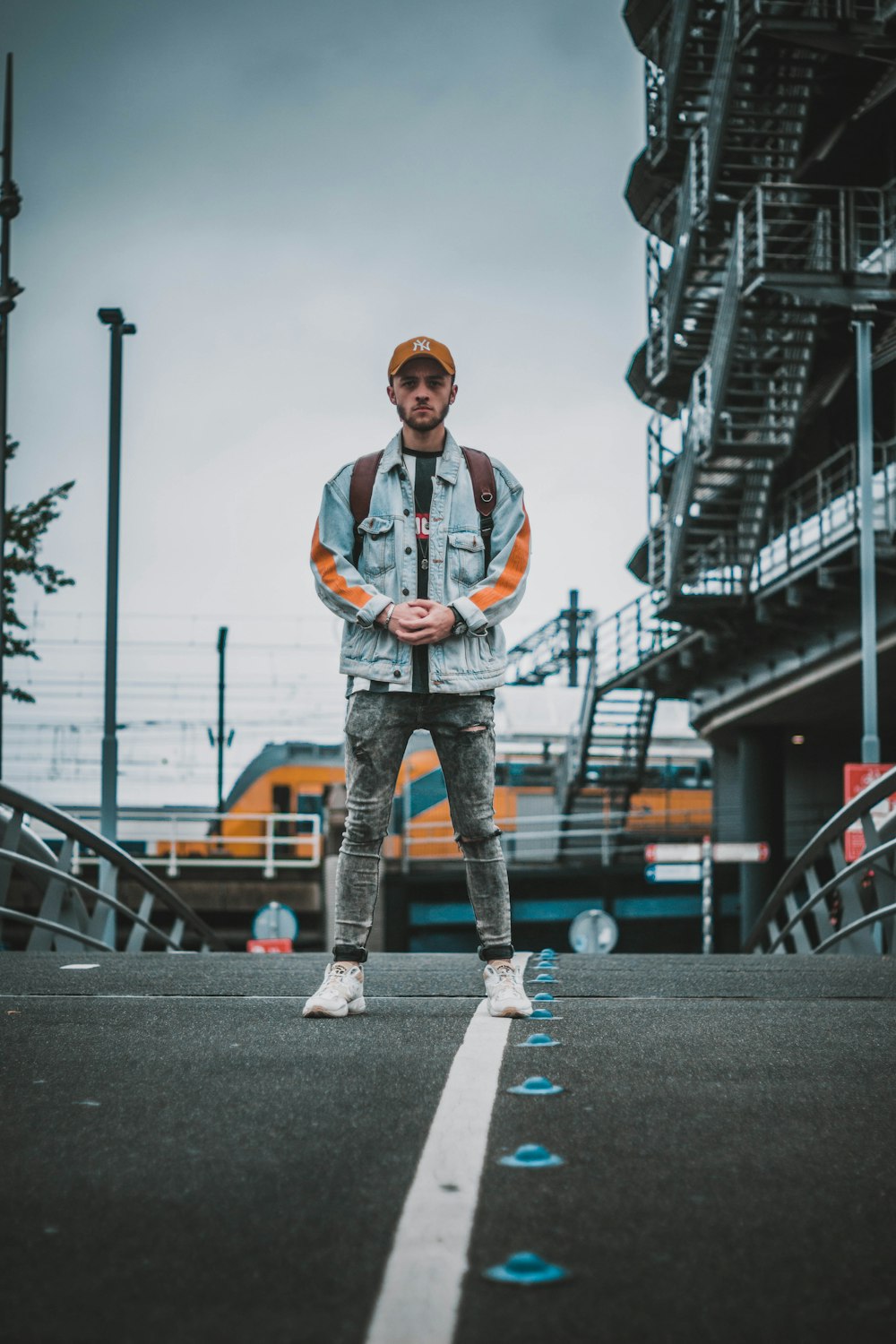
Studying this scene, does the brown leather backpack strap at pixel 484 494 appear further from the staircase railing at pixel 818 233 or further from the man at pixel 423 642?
the staircase railing at pixel 818 233

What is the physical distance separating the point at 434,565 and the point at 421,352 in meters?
0.71

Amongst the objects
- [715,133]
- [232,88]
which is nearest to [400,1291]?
[232,88]

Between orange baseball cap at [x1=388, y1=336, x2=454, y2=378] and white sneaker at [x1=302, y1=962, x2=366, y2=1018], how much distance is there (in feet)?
6.60

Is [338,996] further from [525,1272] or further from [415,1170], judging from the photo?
[525,1272]

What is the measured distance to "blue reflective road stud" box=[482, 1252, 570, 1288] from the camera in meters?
1.99

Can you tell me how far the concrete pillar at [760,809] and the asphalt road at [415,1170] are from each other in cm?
2534

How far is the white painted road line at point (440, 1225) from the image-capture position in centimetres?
184

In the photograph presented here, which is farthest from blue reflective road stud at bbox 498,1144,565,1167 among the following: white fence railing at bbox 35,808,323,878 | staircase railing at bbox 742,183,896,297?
staircase railing at bbox 742,183,896,297

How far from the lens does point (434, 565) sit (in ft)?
16.3

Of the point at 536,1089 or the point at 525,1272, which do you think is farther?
the point at 536,1089

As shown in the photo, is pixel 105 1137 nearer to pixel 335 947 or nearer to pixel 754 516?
pixel 335 947

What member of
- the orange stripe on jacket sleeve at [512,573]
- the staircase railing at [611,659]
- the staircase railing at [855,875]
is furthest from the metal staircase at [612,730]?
the orange stripe on jacket sleeve at [512,573]

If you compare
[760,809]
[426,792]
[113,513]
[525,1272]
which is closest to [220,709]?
[426,792]

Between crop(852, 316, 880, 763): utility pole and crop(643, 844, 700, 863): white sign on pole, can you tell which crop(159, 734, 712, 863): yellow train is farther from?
crop(852, 316, 880, 763): utility pole
